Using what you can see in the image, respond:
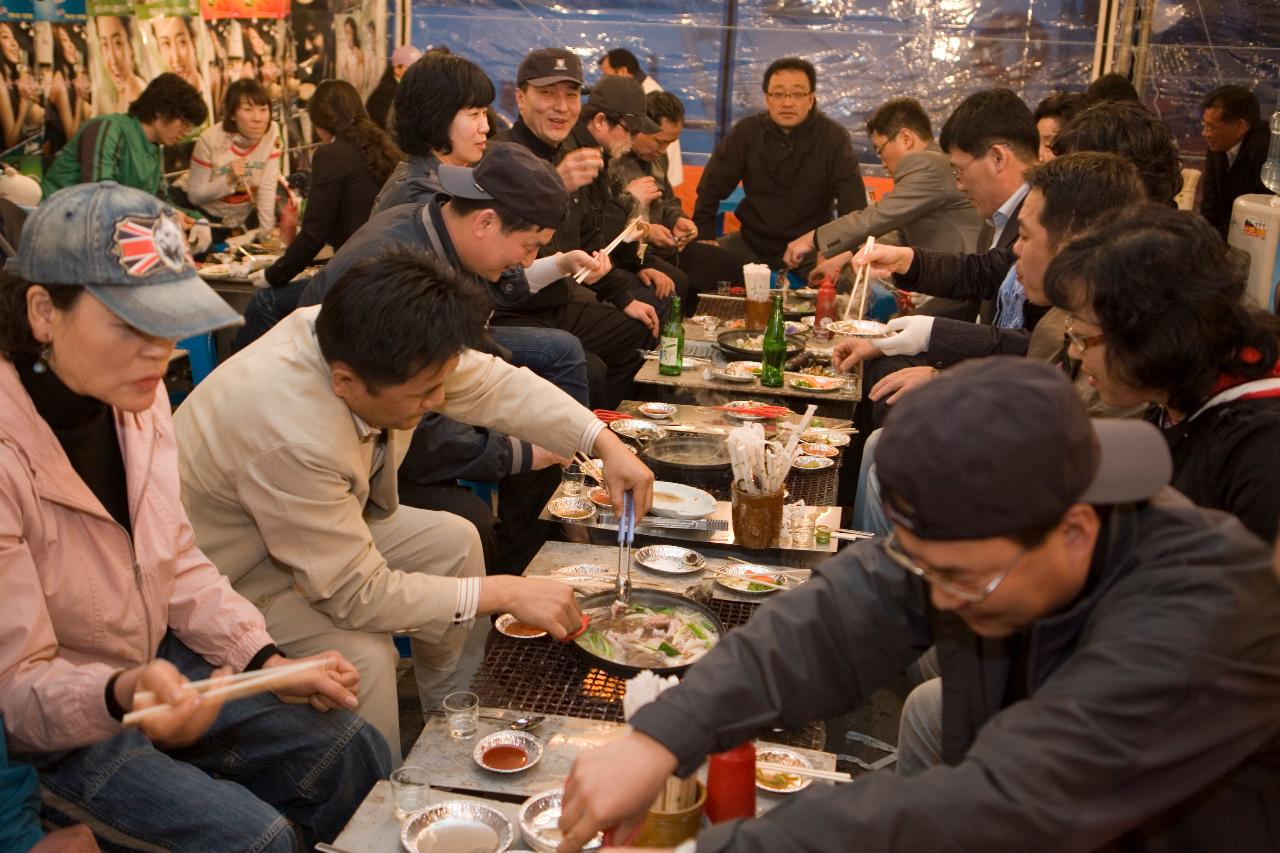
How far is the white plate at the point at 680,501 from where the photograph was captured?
3.39 meters

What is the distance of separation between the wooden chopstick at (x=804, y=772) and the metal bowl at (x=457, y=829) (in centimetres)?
50

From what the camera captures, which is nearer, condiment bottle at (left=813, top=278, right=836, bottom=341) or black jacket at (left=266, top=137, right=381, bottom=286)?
condiment bottle at (left=813, top=278, right=836, bottom=341)

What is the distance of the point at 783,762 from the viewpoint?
224 centimetres

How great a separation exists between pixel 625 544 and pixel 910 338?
6.94 ft

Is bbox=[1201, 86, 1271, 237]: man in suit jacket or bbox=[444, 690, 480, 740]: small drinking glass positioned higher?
bbox=[1201, 86, 1271, 237]: man in suit jacket

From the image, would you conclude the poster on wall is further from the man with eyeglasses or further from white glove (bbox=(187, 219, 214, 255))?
the man with eyeglasses

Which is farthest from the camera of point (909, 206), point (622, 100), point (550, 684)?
point (909, 206)

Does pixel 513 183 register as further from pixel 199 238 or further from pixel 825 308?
pixel 199 238

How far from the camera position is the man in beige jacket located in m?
2.58

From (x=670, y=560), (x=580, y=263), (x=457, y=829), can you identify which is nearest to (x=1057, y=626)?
(x=457, y=829)

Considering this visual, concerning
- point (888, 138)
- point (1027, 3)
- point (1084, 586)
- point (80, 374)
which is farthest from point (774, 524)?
point (1027, 3)

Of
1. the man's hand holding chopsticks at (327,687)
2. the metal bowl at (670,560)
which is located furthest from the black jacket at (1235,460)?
the man's hand holding chopsticks at (327,687)

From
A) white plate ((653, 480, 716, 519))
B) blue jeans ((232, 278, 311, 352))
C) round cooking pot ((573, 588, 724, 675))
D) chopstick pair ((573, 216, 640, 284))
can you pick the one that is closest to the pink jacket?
round cooking pot ((573, 588, 724, 675))

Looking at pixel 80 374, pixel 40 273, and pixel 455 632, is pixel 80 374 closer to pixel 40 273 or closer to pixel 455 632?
pixel 40 273
